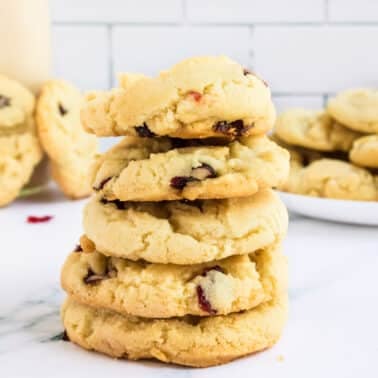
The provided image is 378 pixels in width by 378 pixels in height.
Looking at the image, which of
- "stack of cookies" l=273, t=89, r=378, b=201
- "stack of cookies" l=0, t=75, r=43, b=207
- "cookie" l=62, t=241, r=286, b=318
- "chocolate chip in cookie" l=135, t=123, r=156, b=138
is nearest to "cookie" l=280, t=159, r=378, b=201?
"stack of cookies" l=273, t=89, r=378, b=201

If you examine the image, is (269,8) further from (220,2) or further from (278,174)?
(278,174)

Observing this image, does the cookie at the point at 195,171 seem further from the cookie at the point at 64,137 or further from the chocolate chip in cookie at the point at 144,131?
the cookie at the point at 64,137

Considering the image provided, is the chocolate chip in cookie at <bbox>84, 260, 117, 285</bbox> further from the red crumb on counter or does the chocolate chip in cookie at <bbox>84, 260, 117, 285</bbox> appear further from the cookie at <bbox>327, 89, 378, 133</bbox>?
the cookie at <bbox>327, 89, 378, 133</bbox>

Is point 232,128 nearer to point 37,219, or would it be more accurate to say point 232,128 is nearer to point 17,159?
point 37,219

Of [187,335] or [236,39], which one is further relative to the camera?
[236,39]

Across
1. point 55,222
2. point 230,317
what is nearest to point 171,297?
point 230,317

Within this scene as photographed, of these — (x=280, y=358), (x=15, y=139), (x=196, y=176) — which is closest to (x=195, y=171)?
(x=196, y=176)
